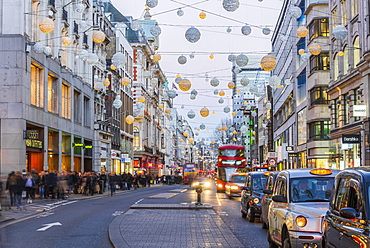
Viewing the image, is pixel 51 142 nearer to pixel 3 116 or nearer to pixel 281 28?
pixel 3 116

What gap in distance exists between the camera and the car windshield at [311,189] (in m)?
12.2

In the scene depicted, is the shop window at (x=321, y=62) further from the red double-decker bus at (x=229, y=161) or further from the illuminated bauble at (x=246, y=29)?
the illuminated bauble at (x=246, y=29)

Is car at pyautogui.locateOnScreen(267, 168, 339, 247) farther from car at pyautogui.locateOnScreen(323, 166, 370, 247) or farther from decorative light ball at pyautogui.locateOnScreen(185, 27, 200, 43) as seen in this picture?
decorative light ball at pyautogui.locateOnScreen(185, 27, 200, 43)

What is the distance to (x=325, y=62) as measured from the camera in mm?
50656

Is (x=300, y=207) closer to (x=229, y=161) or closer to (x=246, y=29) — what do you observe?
(x=246, y=29)

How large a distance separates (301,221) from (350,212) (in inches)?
137

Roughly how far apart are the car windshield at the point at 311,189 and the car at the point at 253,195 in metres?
7.67

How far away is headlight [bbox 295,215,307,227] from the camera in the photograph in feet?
35.4

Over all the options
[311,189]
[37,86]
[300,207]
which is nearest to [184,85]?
A: [37,86]

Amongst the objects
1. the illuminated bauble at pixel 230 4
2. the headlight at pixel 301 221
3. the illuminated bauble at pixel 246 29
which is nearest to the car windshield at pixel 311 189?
the headlight at pixel 301 221

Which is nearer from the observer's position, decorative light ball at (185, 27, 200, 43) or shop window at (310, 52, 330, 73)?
decorative light ball at (185, 27, 200, 43)

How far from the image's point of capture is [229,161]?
5066 centimetres

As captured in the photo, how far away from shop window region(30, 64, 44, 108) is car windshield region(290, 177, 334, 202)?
29641 mm

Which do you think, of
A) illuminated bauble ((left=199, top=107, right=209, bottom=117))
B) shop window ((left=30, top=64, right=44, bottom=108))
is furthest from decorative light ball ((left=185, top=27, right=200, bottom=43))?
shop window ((left=30, top=64, right=44, bottom=108))
